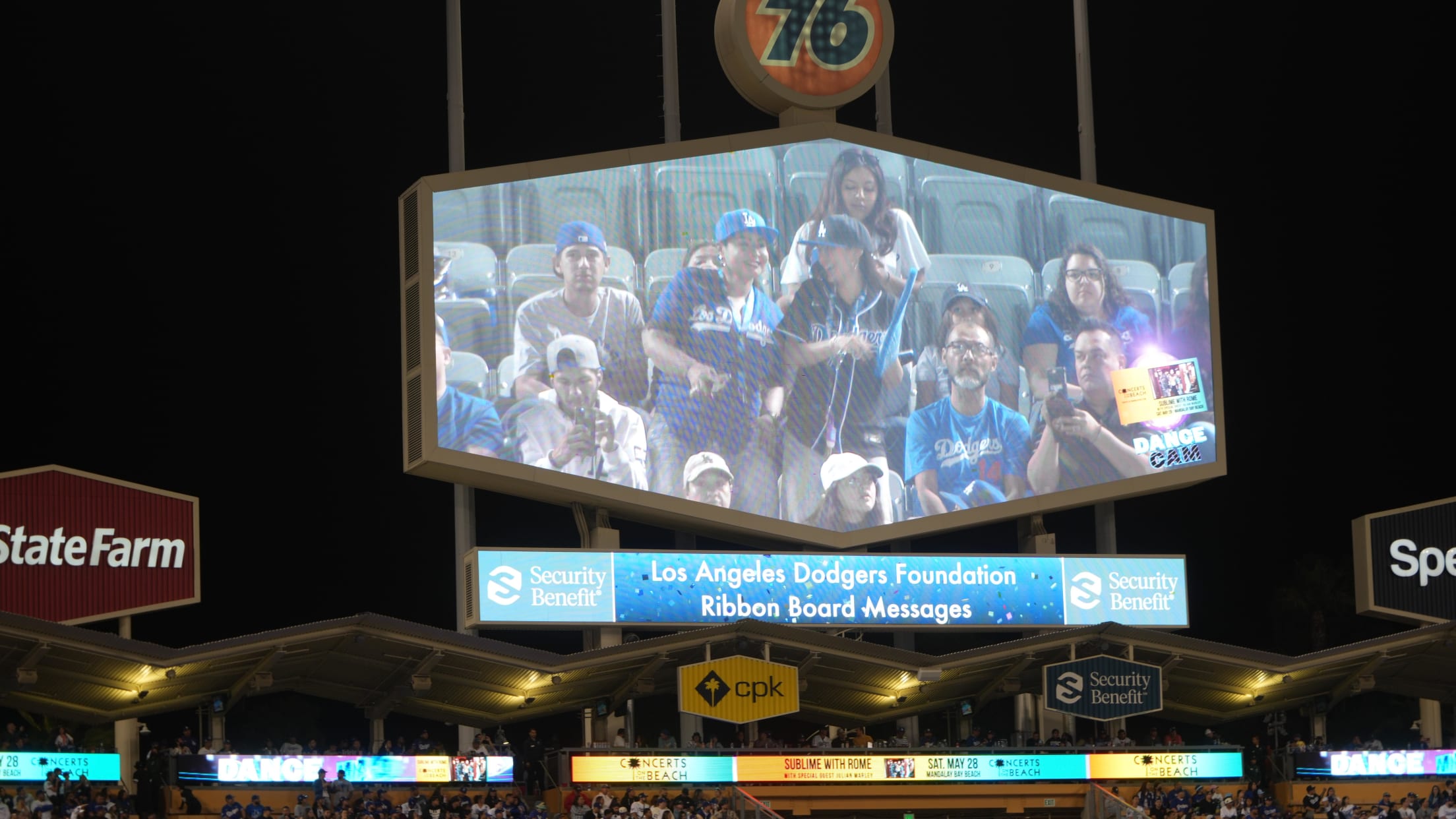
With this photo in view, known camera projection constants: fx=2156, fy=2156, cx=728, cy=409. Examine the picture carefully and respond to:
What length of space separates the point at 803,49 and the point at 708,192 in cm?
335

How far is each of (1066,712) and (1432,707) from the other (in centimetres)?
870

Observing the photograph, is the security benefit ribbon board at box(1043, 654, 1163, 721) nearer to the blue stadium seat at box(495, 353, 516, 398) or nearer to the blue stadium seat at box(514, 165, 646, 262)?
the blue stadium seat at box(514, 165, 646, 262)

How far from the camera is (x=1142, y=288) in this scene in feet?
127

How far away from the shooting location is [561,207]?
114ft

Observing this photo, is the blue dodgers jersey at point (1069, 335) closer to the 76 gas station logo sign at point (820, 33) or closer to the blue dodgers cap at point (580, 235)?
the 76 gas station logo sign at point (820, 33)

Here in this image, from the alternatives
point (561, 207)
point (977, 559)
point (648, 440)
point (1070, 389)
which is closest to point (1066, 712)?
point (977, 559)

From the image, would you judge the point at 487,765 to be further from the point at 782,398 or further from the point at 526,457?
the point at 782,398

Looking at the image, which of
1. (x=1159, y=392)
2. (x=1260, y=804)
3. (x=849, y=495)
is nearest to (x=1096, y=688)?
(x=1260, y=804)

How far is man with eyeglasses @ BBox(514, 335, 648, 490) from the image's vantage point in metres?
33.7

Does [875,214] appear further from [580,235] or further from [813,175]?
[580,235]

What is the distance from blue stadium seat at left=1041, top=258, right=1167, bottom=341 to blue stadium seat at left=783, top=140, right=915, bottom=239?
13.9 ft

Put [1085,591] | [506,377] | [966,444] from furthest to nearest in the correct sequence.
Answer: [1085,591], [966,444], [506,377]

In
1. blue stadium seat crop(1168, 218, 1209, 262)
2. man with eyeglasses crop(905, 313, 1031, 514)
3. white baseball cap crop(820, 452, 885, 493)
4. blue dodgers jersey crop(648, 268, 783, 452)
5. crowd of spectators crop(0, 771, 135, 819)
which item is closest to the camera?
crowd of spectators crop(0, 771, 135, 819)

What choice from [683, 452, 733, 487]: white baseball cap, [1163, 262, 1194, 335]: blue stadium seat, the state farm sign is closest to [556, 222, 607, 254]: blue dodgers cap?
[683, 452, 733, 487]: white baseball cap
